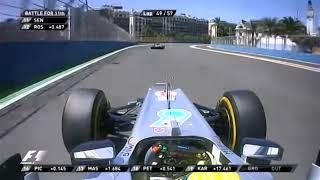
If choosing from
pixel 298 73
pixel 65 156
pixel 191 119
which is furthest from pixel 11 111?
pixel 298 73

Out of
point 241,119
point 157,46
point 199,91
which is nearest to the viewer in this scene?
point 241,119

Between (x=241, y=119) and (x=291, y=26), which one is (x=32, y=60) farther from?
(x=291, y=26)

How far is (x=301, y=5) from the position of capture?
412 centimetres

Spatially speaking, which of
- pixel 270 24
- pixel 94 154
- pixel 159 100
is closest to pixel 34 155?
pixel 159 100

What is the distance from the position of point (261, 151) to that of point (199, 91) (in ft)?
13.4

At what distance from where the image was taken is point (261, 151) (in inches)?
133

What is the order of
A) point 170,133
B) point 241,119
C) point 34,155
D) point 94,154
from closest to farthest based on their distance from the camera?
point 94,154 < point 170,133 < point 241,119 < point 34,155

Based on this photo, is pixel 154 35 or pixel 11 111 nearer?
pixel 154 35

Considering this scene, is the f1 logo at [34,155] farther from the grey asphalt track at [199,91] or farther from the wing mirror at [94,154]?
the wing mirror at [94,154]

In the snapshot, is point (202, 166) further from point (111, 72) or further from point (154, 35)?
point (111, 72)

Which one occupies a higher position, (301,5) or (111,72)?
(301,5)

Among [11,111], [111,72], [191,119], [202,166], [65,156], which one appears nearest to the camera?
[202,166]

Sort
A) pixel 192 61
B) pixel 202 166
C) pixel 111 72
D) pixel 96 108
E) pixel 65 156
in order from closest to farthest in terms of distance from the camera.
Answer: pixel 202 166, pixel 96 108, pixel 65 156, pixel 111 72, pixel 192 61

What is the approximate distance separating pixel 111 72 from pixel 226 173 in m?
3.87
